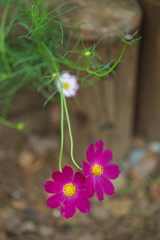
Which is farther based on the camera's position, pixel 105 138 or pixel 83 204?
pixel 105 138

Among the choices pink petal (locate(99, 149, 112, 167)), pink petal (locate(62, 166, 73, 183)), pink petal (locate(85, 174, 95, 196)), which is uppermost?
pink petal (locate(99, 149, 112, 167))

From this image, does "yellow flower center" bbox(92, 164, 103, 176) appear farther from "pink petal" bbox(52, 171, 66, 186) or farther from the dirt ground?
the dirt ground

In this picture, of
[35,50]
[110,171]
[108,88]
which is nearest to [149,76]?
[108,88]

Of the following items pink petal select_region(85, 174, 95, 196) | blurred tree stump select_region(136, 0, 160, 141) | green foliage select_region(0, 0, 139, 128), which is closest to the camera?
pink petal select_region(85, 174, 95, 196)

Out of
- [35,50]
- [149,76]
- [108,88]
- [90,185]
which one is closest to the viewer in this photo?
[90,185]

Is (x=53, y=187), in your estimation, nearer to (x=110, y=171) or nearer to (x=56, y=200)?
(x=56, y=200)

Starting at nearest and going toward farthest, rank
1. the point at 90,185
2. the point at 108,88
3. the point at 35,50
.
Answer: the point at 90,185
the point at 35,50
the point at 108,88

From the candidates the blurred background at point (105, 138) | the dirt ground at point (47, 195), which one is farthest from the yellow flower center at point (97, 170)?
the dirt ground at point (47, 195)

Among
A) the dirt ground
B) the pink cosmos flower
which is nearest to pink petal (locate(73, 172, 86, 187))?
the pink cosmos flower
